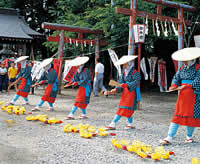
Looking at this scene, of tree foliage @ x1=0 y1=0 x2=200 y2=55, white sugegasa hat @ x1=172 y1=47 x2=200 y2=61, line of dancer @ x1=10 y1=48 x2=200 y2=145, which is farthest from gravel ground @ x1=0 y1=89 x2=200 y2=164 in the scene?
tree foliage @ x1=0 y1=0 x2=200 y2=55

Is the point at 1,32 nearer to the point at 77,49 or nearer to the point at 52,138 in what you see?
the point at 77,49

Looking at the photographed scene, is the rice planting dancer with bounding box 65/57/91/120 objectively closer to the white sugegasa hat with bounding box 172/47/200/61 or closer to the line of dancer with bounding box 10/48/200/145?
the line of dancer with bounding box 10/48/200/145

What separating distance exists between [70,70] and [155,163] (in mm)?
9006

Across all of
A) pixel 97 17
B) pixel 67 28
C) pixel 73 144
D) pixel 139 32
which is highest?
pixel 97 17

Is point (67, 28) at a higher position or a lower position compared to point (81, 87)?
higher

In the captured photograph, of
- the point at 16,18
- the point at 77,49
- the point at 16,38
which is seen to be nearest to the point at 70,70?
the point at 77,49

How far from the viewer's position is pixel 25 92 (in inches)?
323

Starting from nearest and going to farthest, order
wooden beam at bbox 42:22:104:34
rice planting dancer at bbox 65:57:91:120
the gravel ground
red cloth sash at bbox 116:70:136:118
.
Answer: the gravel ground
red cloth sash at bbox 116:70:136:118
rice planting dancer at bbox 65:57:91:120
wooden beam at bbox 42:22:104:34

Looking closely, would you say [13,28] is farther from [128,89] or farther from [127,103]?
[127,103]

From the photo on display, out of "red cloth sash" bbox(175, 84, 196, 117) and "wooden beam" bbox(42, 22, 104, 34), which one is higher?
"wooden beam" bbox(42, 22, 104, 34)

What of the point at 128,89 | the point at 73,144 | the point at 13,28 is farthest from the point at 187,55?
the point at 13,28

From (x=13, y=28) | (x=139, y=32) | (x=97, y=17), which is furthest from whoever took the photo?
→ (x=13, y=28)

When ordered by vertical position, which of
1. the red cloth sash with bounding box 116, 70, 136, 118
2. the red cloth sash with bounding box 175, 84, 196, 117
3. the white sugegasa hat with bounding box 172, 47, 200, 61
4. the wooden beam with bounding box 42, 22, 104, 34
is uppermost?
the white sugegasa hat with bounding box 172, 47, 200, 61

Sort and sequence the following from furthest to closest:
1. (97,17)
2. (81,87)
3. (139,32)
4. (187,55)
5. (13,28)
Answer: (13,28) < (97,17) < (139,32) < (81,87) < (187,55)
